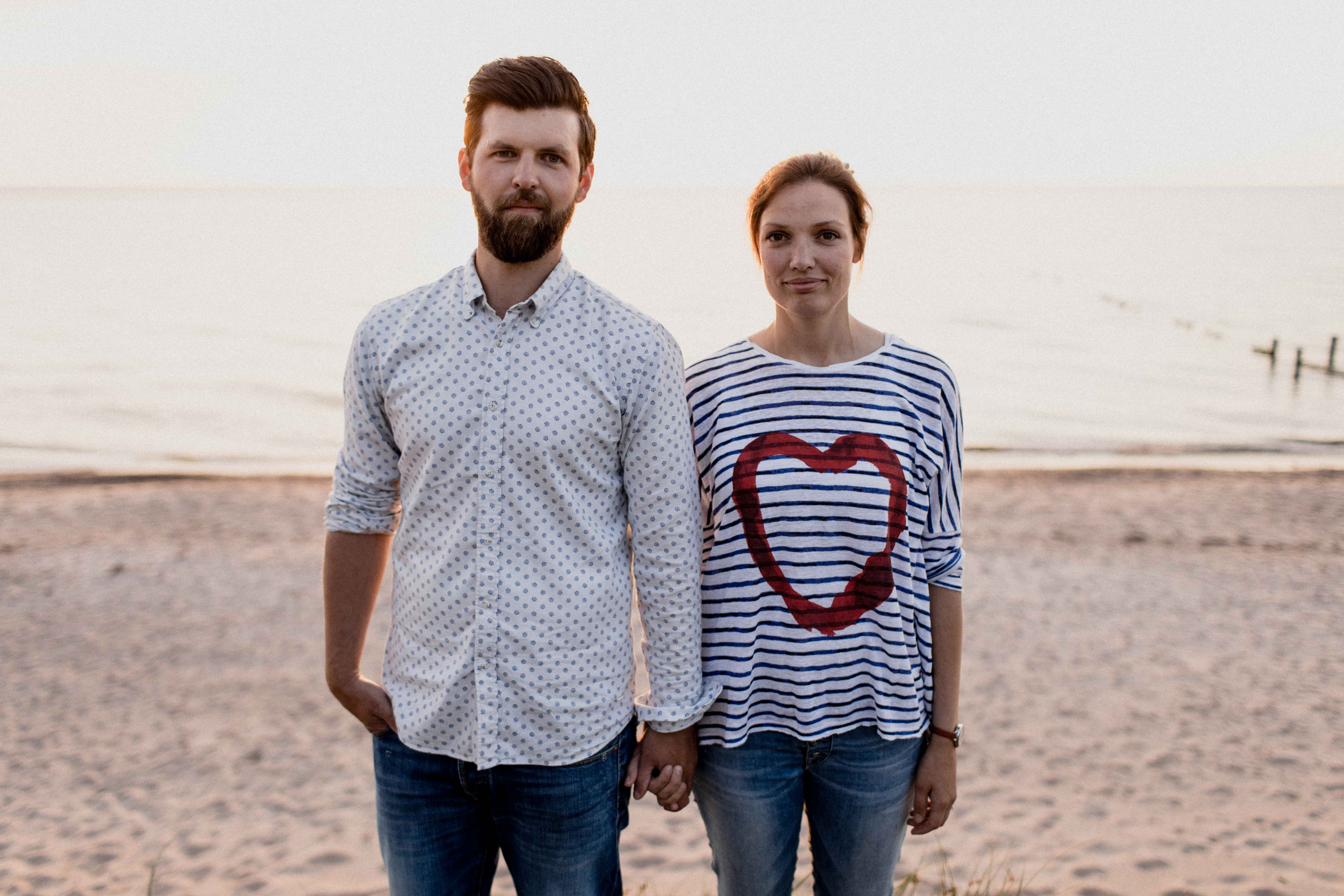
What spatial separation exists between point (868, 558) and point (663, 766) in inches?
26.9

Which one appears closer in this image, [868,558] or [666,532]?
[666,532]

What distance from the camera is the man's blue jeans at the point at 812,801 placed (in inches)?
92.0

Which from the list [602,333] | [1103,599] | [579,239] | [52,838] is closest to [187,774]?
[52,838]

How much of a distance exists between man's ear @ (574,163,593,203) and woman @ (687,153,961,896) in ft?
1.45

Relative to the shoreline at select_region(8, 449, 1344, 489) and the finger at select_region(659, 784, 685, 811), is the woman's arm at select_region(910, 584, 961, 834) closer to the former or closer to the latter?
the finger at select_region(659, 784, 685, 811)

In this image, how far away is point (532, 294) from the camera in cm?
220

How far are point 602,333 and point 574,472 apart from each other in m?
0.31

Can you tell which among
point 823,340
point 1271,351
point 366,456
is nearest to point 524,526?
point 366,456

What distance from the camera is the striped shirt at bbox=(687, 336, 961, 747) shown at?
2.29 meters

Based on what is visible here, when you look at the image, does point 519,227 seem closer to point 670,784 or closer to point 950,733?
point 670,784

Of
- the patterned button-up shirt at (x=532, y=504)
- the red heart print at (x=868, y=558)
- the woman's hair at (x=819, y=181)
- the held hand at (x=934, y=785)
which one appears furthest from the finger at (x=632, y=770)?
the woman's hair at (x=819, y=181)

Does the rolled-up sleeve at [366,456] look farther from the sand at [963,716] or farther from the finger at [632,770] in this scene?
the sand at [963,716]

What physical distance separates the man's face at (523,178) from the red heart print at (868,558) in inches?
27.7

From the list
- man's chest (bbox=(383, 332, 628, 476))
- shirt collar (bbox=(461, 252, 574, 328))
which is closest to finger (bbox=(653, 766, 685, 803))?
man's chest (bbox=(383, 332, 628, 476))
